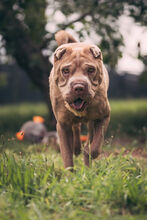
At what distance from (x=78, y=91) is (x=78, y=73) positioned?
212 millimetres

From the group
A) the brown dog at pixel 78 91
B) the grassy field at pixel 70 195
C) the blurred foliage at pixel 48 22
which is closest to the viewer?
the grassy field at pixel 70 195

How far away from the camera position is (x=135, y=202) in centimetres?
283

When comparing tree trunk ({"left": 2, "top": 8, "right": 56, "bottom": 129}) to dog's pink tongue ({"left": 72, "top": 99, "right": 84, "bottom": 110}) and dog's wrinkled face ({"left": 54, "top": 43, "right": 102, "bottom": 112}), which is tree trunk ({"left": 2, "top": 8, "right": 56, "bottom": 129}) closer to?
dog's wrinkled face ({"left": 54, "top": 43, "right": 102, "bottom": 112})

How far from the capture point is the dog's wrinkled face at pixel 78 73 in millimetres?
3191

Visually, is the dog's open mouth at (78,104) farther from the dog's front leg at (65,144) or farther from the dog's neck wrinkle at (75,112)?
the dog's front leg at (65,144)

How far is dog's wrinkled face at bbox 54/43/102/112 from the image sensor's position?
319 cm

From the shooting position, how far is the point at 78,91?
10.4 ft

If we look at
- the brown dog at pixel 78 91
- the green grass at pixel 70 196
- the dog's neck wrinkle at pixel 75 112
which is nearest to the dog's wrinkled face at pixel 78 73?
the brown dog at pixel 78 91

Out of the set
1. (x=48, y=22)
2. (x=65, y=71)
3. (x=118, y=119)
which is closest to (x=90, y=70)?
(x=65, y=71)

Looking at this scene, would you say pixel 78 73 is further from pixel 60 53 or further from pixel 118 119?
pixel 118 119

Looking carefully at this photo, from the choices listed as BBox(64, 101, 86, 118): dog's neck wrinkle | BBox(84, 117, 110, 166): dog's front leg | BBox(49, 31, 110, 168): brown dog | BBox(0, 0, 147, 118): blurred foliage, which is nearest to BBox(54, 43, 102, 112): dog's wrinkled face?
BBox(49, 31, 110, 168): brown dog

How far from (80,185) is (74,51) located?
1.36m

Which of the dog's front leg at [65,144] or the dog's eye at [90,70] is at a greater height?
the dog's eye at [90,70]

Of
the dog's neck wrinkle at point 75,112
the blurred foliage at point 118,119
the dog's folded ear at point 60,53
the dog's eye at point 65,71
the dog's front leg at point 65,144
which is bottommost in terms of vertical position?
the blurred foliage at point 118,119
